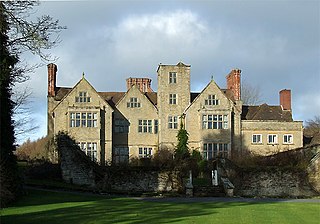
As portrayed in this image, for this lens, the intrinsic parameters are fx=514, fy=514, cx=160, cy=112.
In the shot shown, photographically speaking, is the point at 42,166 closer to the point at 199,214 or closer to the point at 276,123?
the point at 199,214

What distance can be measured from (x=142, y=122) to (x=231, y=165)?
19.4 m

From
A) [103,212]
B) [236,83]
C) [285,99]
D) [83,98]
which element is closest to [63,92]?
[83,98]

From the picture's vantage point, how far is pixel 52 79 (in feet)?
163

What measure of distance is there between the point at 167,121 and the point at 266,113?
33.6ft

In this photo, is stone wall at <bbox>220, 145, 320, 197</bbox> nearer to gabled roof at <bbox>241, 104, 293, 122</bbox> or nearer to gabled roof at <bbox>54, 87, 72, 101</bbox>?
gabled roof at <bbox>241, 104, 293, 122</bbox>

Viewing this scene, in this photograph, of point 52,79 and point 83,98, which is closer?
point 83,98

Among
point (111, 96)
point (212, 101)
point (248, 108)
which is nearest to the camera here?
point (212, 101)

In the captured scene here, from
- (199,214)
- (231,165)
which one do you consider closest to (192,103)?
(231,165)

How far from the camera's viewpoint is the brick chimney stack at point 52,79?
162 ft

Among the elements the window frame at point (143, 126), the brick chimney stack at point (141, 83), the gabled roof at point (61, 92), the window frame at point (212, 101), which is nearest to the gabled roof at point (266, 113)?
the window frame at point (212, 101)

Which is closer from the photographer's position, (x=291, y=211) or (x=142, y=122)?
(x=291, y=211)

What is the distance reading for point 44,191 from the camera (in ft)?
88.9

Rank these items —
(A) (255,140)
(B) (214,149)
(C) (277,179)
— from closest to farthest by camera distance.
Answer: (C) (277,179)
(B) (214,149)
(A) (255,140)

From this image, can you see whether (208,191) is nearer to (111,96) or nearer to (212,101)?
(212,101)
